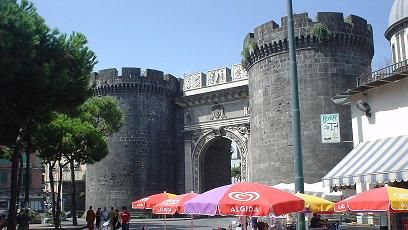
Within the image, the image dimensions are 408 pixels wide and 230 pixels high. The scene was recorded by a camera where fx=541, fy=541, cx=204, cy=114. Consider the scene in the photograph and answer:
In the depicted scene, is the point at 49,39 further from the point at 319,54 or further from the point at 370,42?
the point at 370,42

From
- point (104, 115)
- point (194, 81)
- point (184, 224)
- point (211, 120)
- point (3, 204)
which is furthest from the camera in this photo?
point (3, 204)

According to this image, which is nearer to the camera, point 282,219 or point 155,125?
point 282,219

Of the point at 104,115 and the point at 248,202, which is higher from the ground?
the point at 104,115

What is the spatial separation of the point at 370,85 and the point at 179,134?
2849cm

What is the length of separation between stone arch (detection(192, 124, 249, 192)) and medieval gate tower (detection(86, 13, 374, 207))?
0.08 m

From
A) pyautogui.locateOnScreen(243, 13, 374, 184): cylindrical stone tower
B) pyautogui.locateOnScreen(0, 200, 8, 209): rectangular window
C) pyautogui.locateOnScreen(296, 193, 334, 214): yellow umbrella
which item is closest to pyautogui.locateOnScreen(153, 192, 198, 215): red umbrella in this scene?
pyautogui.locateOnScreen(296, 193, 334, 214): yellow umbrella

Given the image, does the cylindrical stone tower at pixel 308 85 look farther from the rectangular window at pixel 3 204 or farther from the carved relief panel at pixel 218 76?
the rectangular window at pixel 3 204

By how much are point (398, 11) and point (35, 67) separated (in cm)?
2219

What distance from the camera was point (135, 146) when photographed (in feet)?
142

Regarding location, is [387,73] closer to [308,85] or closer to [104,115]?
[308,85]

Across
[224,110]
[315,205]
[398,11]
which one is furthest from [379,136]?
[224,110]

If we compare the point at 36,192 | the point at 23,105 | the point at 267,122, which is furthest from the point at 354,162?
the point at 36,192

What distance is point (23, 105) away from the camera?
17594 mm

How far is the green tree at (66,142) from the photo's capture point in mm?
31719
